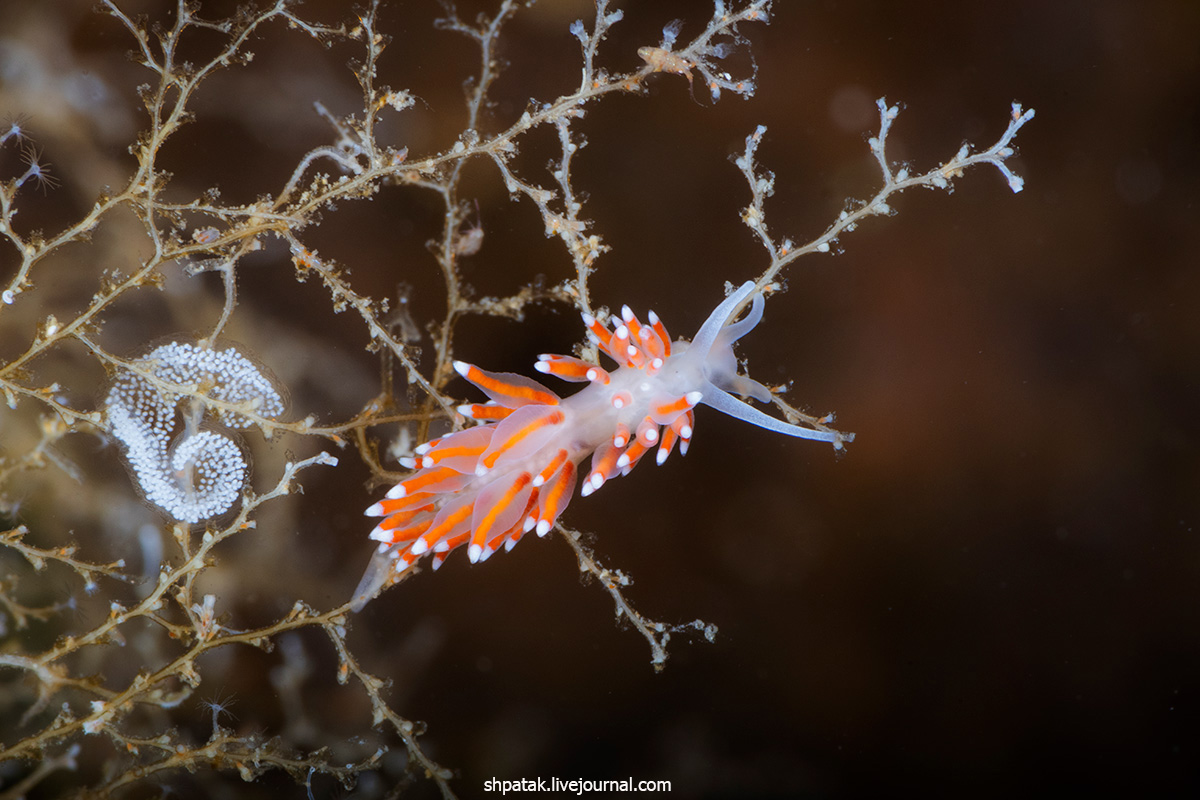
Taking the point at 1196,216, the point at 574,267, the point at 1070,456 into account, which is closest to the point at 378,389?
the point at 574,267

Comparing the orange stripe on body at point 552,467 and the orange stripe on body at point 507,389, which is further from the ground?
the orange stripe on body at point 507,389

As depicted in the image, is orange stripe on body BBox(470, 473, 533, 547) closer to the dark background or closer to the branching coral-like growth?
the branching coral-like growth

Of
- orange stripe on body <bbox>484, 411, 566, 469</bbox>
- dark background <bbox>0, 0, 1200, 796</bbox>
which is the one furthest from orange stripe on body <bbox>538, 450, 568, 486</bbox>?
dark background <bbox>0, 0, 1200, 796</bbox>

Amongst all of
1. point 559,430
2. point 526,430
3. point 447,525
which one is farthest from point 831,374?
point 447,525

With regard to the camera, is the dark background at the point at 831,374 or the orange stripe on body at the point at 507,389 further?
the dark background at the point at 831,374

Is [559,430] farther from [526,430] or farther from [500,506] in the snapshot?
[500,506]

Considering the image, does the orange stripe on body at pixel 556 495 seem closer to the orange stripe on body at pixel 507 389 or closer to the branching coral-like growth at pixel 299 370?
the branching coral-like growth at pixel 299 370

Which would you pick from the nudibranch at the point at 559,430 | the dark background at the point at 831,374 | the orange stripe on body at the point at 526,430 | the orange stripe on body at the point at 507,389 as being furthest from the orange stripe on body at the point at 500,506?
the dark background at the point at 831,374
